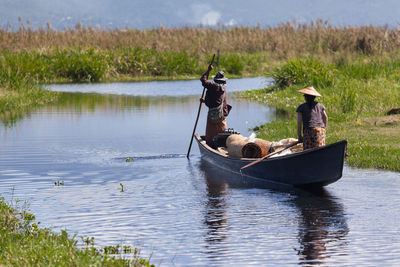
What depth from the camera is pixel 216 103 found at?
18625mm

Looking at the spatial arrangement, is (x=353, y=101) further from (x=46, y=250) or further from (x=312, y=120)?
(x=46, y=250)

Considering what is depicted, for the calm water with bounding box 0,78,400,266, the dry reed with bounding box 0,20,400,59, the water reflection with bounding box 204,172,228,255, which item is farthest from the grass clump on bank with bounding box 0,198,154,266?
the dry reed with bounding box 0,20,400,59

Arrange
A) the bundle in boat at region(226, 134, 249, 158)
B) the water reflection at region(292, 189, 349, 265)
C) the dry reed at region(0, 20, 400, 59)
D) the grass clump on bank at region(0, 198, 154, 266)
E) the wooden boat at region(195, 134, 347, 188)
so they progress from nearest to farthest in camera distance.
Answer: the grass clump on bank at region(0, 198, 154, 266), the water reflection at region(292, 189, 349, 265), the wooden boat at region(195, 134, 347, 188), the bundle in boat at region(226, 134, 249, 158), the dry reed at region(0, 20, 400, 59)

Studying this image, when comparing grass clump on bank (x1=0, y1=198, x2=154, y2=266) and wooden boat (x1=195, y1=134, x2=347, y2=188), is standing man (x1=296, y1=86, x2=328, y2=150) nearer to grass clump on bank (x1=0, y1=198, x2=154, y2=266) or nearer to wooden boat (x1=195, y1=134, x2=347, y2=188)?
wooden boat (x1=195, y1=134, x2=347, y2=188)

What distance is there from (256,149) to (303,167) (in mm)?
1776

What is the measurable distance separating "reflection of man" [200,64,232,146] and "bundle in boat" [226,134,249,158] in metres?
1.54

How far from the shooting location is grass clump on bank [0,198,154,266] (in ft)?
29.6

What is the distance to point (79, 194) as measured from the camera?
14.5 metres

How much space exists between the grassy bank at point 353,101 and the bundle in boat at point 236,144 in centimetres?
249

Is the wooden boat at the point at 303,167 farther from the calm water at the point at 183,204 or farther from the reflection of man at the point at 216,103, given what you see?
the reflection of man at the point at 216,103

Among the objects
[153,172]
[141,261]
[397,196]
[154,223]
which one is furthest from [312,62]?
[141,261]

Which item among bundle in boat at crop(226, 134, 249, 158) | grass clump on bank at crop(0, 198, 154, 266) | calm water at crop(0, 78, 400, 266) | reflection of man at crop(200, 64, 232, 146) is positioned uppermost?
reflection of man at crop(200, 64, 232, 146)

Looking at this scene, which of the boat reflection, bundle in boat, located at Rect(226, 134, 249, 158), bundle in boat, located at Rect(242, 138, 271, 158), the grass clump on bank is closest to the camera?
the grass clump on bank

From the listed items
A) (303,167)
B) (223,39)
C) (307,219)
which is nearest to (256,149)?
(303,167)
